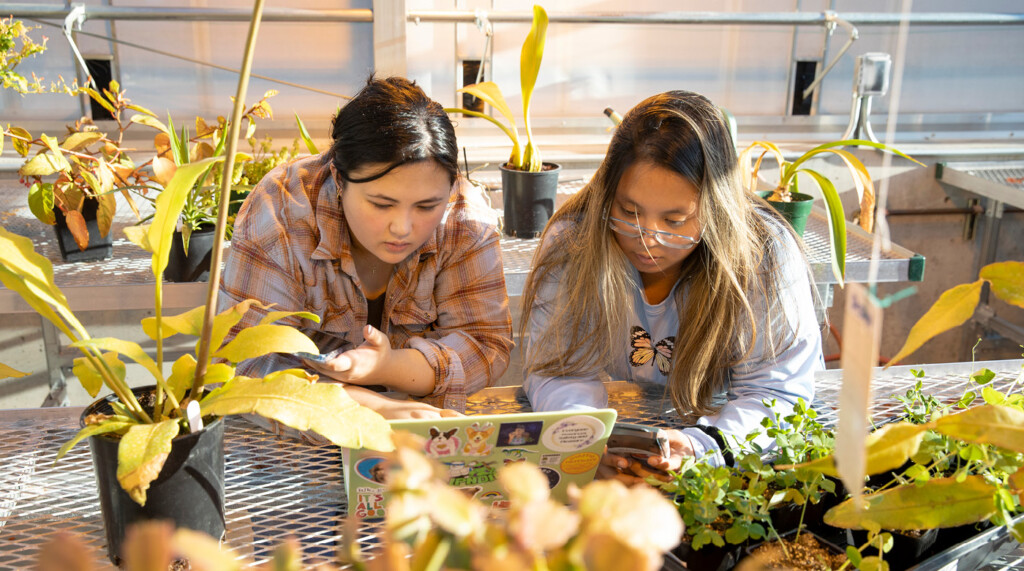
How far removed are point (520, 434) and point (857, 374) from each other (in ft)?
1.23

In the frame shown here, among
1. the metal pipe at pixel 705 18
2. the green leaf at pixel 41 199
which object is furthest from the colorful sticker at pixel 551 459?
the metal pipe at pixel 705 18

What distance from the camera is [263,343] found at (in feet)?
2.32

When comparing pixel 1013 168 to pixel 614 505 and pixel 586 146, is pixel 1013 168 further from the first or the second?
pixel 614 505

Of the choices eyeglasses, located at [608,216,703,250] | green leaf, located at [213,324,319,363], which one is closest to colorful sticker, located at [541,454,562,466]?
green leaf, located at [213,324,319,363]

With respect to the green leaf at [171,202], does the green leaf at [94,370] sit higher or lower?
lower

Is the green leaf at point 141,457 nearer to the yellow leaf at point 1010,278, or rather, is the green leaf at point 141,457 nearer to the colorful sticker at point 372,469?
the colorful sticker at point 372,469

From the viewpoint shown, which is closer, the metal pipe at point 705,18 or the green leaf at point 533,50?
the green leaf at point 533,50

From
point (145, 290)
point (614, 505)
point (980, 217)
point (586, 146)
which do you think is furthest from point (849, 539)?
point (980, 217)

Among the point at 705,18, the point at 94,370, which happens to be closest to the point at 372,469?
the point at 94,370

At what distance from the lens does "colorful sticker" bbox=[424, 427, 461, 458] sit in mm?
721

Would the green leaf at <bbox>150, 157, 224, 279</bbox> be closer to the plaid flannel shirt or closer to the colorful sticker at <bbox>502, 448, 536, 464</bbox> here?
the colorful sticker at <bbox>502, 448, 536, 464</bbox>

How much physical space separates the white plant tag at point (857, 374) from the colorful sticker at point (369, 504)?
45 cm

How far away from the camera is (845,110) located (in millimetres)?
2801

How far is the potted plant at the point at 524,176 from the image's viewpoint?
1642mm
